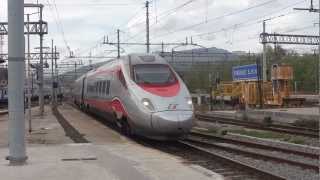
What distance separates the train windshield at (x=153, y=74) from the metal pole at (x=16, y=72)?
8.16 metres

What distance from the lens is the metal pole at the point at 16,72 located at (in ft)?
40.1

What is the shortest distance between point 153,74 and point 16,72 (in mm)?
8733

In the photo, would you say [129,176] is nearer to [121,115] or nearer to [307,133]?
[121,115]

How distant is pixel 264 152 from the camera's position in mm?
17984

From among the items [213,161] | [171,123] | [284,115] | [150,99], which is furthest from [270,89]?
[213,161]

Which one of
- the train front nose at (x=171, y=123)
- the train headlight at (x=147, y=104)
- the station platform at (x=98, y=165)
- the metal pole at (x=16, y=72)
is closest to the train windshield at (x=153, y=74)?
the train headlight at (x=147, y=104)

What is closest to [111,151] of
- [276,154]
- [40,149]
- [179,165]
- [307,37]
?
[40,149]

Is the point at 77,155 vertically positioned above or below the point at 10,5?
below

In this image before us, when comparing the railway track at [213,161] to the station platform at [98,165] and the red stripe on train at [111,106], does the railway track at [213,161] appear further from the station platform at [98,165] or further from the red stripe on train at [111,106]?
the red stripe on train at [111,106]

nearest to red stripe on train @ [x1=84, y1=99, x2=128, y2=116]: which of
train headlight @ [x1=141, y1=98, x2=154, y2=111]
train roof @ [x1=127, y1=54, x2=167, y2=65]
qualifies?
train roof @ [x1=127, y1=54, x2=167, y2=65]

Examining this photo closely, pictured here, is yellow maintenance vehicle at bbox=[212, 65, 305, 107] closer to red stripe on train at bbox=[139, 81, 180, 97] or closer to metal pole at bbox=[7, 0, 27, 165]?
red stripe on train at bbox=[139, 81, 180, 97]

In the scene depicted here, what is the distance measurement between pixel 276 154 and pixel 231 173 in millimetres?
4370

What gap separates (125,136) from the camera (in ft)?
73.4

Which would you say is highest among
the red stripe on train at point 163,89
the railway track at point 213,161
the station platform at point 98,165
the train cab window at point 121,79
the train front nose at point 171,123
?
the train cab window at point 121,79
